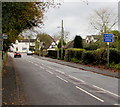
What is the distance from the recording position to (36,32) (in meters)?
17.8

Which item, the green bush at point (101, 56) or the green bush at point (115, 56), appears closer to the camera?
the green bush at point (115, 56)

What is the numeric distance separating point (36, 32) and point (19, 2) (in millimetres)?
7923

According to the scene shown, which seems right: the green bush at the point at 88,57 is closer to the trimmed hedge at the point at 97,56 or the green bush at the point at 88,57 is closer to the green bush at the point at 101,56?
the trimmed hedge at the point at 97,56

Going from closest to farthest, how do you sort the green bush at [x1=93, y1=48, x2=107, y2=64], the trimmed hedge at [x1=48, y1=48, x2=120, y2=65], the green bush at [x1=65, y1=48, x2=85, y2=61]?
1. the trimmed hedge at [x1=48, y1=48, x2=120, y2=65]
2. the green bush at [x1=93, y1=48, x2=107, y2=64]
3. the green bush at [x1=65, y1=48, x2=85, y2=61]

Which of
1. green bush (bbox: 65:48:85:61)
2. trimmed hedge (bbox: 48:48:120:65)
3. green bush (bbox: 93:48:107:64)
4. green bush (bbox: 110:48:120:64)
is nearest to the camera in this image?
green bush (bbox: 110:48:120:64)

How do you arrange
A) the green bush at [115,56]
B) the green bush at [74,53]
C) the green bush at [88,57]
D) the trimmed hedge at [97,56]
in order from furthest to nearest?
the green bush at [74,53]
the green bush at [88,57]
the trimmed hedge at [97,56]
the green bush at [115,56]

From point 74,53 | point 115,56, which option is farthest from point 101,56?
point 74,53

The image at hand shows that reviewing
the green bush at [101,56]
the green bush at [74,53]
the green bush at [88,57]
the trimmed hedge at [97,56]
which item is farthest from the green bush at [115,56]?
the green bush at [74,53]

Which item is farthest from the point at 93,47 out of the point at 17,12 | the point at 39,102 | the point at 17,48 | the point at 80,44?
the point at 17,48

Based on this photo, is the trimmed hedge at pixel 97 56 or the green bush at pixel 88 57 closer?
the trimmed hedge at pixel 97 56

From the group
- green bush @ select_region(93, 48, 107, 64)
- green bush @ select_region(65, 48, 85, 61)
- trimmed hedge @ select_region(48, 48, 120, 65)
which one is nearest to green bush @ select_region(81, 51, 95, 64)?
trimmed hedge @ select_region(48, 48, 120, 65)

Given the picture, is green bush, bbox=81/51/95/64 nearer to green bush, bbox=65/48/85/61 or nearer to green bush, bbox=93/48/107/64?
green bush, bbox=93/48/107/64

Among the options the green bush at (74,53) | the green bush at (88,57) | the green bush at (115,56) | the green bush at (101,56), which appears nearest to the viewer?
the green bush at (115,56)

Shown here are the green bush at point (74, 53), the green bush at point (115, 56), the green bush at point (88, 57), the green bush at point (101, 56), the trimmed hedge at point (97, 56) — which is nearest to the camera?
the green bush at point (115, 56)
